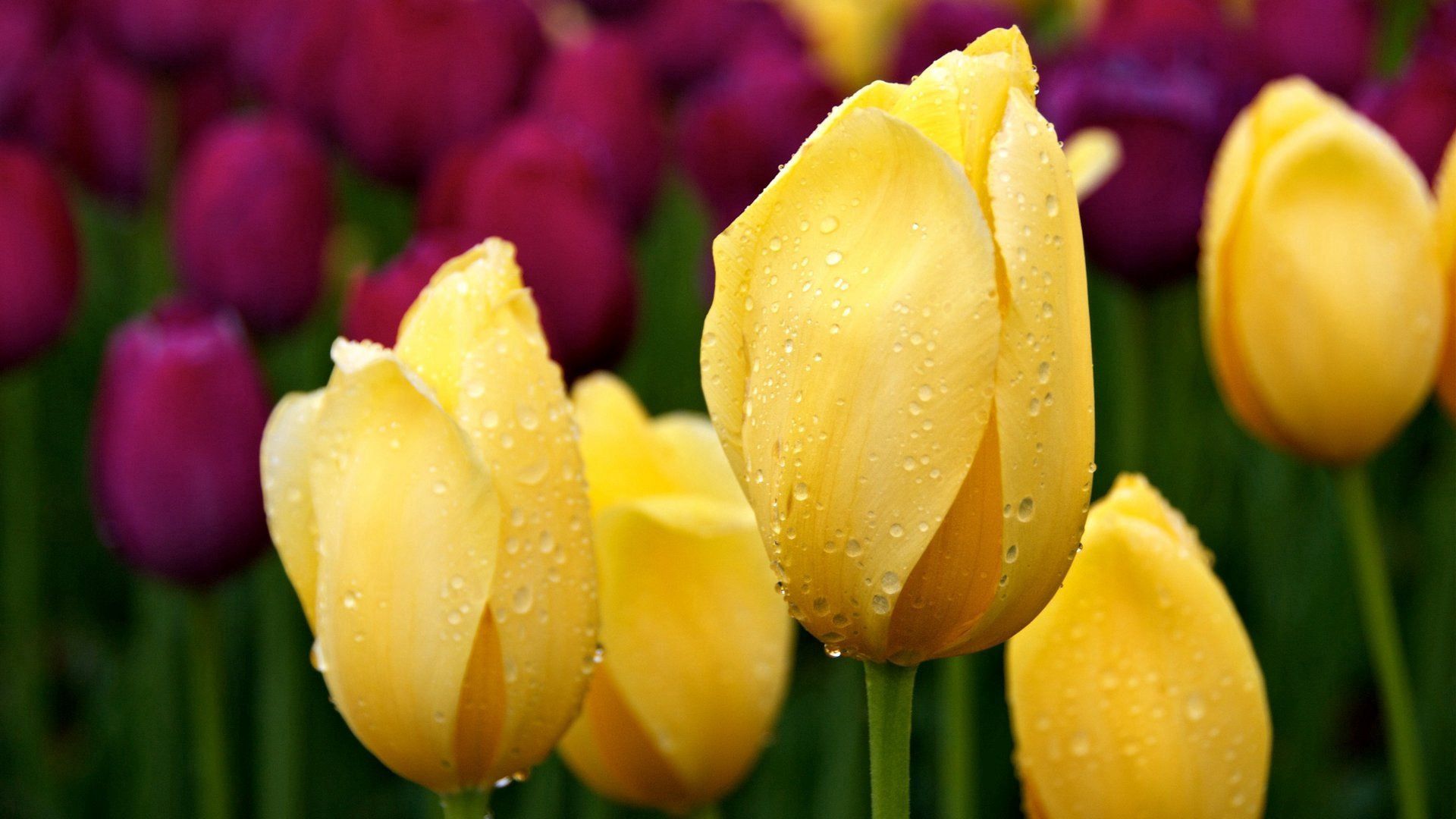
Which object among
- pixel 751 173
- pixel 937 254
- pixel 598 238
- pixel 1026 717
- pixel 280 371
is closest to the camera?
pixel 937 254

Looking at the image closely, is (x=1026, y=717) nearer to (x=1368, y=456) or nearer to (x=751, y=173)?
(x=1368, y=456)

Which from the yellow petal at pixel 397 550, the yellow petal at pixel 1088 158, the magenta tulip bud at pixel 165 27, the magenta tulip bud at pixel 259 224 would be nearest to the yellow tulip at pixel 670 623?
the yellow petal at pixel 397 550

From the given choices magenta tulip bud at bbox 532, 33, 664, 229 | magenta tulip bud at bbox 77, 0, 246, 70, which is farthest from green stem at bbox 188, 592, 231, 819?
magenta tulip bud at bbox 77, 0, 246, 70

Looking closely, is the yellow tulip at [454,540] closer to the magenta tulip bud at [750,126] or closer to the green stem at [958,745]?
the green stem at [958,745]

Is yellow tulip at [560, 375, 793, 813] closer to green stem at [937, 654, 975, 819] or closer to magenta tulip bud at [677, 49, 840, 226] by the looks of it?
green stem at [937, 654, 975, 819]

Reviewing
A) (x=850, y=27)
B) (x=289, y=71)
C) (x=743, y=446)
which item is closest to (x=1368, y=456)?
(x=743, y=446)

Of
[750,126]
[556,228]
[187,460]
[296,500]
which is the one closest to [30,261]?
[187,460]
